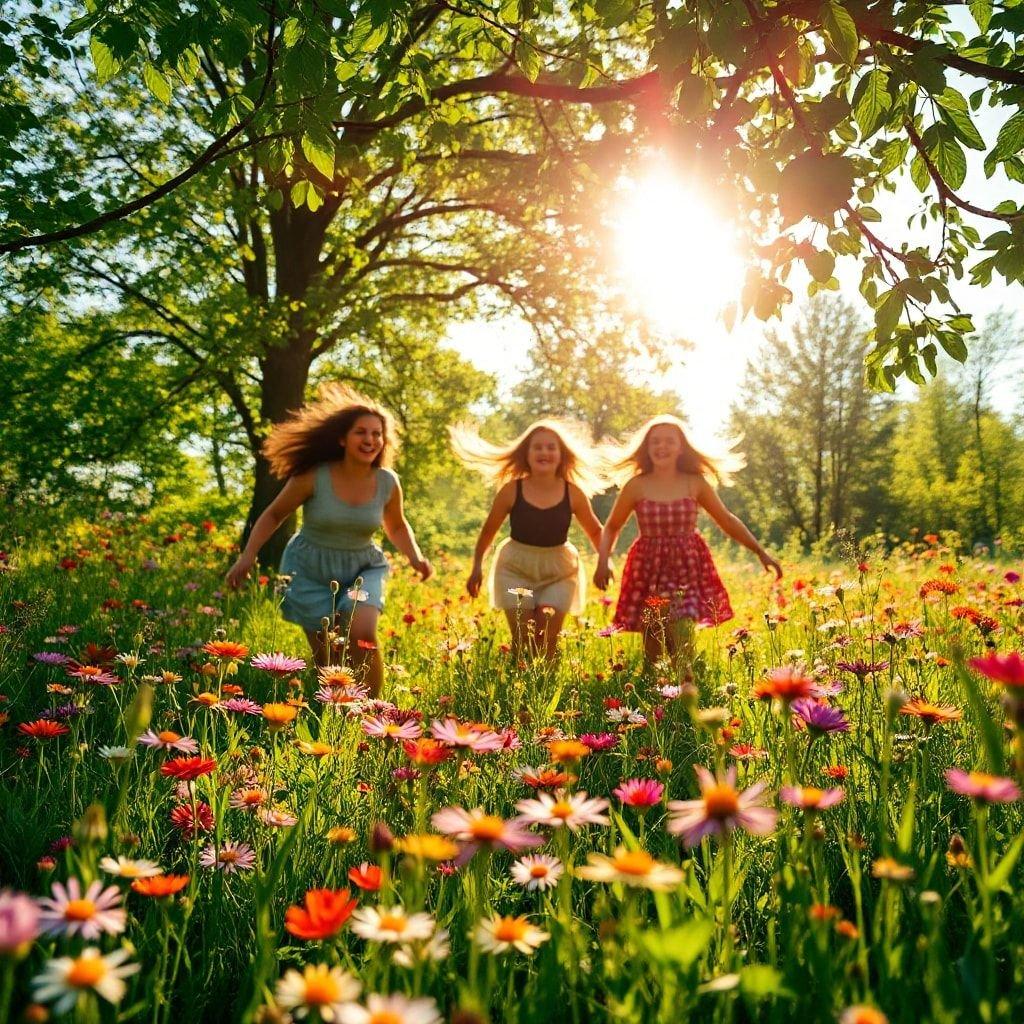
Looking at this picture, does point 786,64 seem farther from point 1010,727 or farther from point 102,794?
point 102,794

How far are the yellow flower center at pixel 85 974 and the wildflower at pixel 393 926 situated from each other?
0.91ft

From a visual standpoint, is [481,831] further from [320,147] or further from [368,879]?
[320,147]

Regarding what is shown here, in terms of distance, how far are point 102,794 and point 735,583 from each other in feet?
29.9

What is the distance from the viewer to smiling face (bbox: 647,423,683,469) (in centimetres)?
547

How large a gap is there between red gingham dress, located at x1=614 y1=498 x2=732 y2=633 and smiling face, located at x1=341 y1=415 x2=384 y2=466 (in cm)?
196

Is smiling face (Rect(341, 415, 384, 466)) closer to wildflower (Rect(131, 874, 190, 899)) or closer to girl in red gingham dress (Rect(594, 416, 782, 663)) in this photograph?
girl in red gingham dress (Rect(594, 416, 782, 663))

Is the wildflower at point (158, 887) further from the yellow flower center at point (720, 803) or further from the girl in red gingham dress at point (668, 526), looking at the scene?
the girl in red gingham dress at point (668, 526)

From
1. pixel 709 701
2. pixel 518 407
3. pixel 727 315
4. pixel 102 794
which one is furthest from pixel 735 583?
pixel 518 407

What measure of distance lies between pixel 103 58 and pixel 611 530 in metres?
3.92

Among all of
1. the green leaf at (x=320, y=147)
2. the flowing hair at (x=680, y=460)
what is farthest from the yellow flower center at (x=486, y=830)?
the flowing hair at (x=680, y=460)

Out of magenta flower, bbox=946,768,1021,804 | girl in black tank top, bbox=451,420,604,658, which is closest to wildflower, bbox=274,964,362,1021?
magenta flower, bbox=946,768,1021,804

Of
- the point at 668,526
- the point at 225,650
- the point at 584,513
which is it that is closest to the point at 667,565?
the point at 668,526

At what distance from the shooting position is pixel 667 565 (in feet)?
17.4

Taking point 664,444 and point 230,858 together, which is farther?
point 664,444
